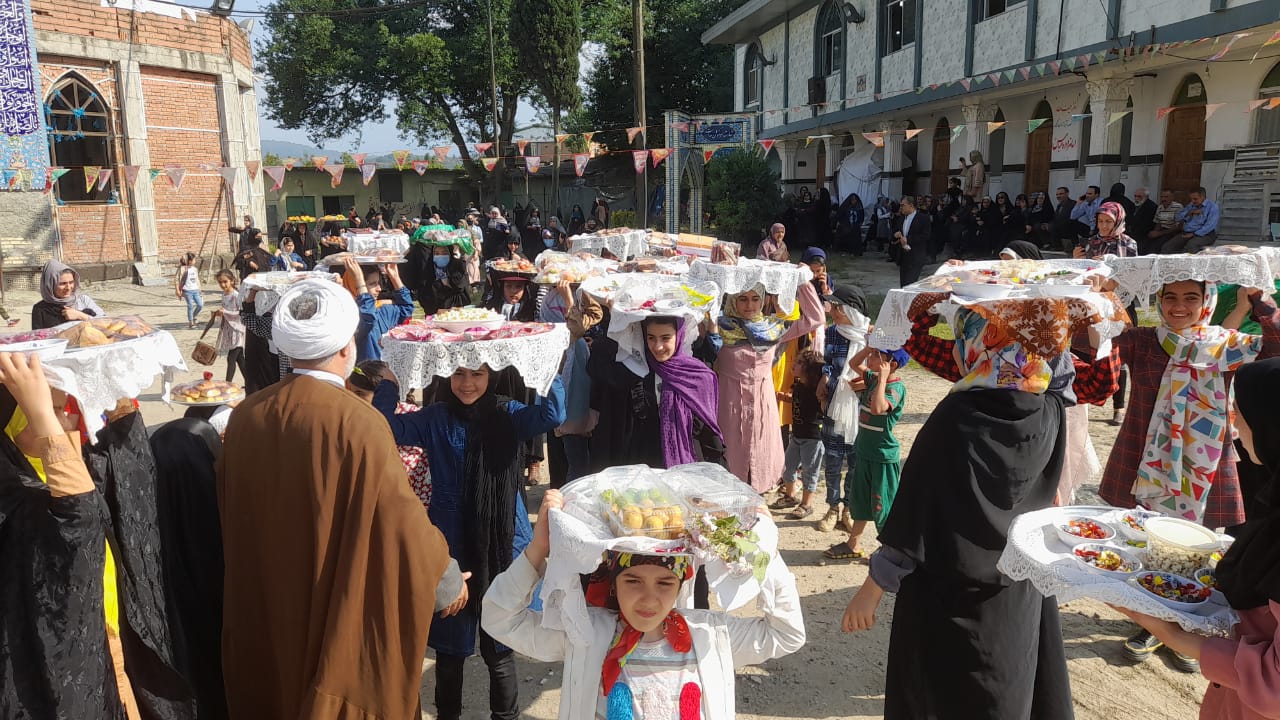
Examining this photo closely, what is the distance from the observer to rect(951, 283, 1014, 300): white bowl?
2.73 m

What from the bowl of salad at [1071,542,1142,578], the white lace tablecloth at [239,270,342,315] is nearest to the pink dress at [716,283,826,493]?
the white lace tablecloth at [239,270,342,315]

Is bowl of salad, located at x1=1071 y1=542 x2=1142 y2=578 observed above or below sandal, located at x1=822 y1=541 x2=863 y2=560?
above

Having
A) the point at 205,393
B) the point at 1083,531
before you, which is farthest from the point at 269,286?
the point at 1083,531

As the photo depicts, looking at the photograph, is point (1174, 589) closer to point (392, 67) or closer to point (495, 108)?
point (495, 108)

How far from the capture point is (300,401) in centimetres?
240

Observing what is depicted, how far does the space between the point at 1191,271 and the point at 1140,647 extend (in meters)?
1.84

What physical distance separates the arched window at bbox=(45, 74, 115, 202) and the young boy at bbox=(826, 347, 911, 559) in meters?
18.9

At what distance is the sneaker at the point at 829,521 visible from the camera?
5758 mm

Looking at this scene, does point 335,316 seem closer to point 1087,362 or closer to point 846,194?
point 1087,362

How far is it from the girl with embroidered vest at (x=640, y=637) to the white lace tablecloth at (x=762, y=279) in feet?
11.3

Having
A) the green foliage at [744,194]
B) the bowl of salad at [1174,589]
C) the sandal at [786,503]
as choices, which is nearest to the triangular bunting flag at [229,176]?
the green foliage at [744,194]

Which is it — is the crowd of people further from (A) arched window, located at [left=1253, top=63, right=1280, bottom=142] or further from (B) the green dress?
(A) arched window, located at [left=1253, top=63, right=1280, bottom=142]

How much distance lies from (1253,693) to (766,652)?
1144 millimetres

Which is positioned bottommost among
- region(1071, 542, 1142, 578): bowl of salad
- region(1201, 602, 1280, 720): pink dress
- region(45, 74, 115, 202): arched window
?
region(1201, 602, 1280, 720): pink dress
